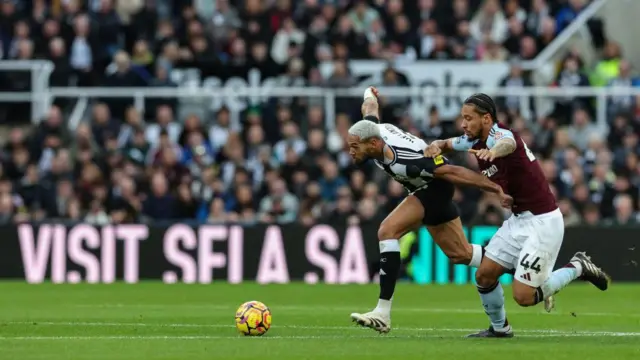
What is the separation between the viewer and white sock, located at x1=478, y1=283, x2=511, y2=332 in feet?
45.7

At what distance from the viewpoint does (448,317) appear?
1695 cm

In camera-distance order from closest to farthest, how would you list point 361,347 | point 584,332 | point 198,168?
1. point 361,347
2. point 584,332
3. point 198,168

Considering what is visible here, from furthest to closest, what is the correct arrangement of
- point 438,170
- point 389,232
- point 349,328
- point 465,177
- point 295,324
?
point 295,324, point 349,328, point 389,232, point 438,170, point 465,177

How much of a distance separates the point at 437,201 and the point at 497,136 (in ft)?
4.50

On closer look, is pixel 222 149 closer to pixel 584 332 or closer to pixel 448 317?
pixel 448 317

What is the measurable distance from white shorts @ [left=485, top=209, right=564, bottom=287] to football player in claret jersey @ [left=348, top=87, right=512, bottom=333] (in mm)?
315

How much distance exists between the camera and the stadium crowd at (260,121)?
25.0m

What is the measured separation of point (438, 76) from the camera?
27.0 meters

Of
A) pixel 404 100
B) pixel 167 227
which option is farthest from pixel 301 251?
pixel 404 100

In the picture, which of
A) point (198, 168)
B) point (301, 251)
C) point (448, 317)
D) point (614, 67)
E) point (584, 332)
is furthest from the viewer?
point (614, 67)

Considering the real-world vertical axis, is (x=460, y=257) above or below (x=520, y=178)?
below

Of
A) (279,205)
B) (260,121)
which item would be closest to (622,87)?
(260,121)

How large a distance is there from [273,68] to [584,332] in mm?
13333

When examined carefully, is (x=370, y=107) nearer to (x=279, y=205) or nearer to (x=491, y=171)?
(x=491, y=171)
